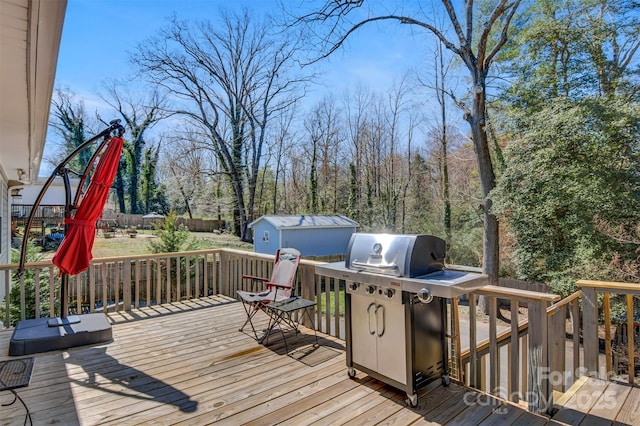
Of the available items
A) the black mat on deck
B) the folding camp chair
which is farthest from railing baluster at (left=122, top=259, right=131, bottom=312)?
the folding camp chair

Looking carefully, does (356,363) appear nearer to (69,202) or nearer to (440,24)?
(69,202)

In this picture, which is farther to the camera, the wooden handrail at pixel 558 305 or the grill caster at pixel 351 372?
the grill caster at pixel 351 372

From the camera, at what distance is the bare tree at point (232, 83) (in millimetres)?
17703

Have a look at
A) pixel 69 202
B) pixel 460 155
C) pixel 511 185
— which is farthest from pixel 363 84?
pixel 69 202

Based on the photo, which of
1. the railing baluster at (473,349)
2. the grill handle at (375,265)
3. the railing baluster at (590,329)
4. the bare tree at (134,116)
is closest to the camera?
the grill handle at (375,265)

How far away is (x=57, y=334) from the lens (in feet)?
11.8

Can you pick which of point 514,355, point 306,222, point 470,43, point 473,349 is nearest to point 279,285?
point 473,349

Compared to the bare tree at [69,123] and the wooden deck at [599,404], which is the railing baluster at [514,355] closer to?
the wooden deck at [599,404]

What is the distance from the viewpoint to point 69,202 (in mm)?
3852

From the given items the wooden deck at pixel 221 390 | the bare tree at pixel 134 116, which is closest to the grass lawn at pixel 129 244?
the bare tree at pixel 134 116

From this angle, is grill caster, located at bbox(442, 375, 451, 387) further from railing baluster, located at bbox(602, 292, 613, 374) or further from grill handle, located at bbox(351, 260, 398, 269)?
railing baluster, located at bbox(602, 292, 613, 374)

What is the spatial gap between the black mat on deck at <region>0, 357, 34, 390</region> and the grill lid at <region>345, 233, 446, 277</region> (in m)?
2.76

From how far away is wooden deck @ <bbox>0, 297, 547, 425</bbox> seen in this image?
96.8 inches

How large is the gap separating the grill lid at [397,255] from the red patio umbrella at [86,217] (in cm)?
261
